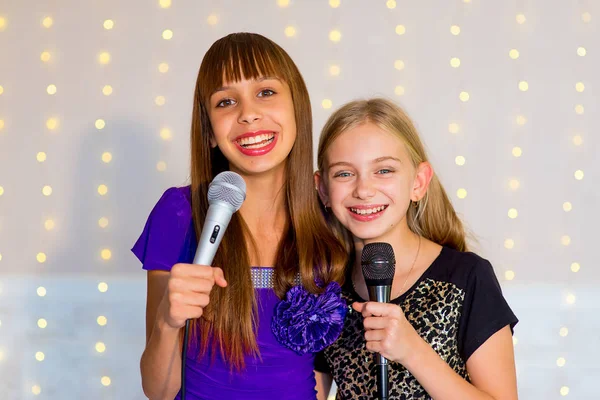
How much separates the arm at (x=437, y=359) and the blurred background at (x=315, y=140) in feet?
3.69

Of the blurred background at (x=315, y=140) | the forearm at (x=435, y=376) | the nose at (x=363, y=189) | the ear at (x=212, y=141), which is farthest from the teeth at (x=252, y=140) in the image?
the blurred background at (x=315, y=140)

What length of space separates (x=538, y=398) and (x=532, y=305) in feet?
1.06

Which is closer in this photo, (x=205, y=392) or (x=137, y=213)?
(x=205, y=392)

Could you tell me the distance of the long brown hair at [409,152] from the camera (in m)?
1.75

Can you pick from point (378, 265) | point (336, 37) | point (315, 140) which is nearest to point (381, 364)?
point (378, 265)

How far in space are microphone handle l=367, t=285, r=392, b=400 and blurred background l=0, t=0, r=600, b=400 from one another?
1.36 meters

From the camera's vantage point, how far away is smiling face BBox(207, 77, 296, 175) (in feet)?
5.46

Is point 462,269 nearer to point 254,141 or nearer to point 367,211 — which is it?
point 367,211

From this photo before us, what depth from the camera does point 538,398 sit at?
106 inches

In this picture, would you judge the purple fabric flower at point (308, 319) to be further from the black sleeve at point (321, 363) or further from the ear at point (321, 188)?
the ear at point (321, 188)

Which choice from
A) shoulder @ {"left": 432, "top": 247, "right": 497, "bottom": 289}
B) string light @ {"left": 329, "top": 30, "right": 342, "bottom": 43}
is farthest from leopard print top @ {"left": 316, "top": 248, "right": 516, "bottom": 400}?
string light @ {"left": 329, "top": 30, "right": 342, "bottom": 43}

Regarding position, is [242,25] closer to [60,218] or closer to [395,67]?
[395,67]

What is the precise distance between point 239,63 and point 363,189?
1.25 ft

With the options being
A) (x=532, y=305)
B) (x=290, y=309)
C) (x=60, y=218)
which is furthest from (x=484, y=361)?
(x=60, y=218)
